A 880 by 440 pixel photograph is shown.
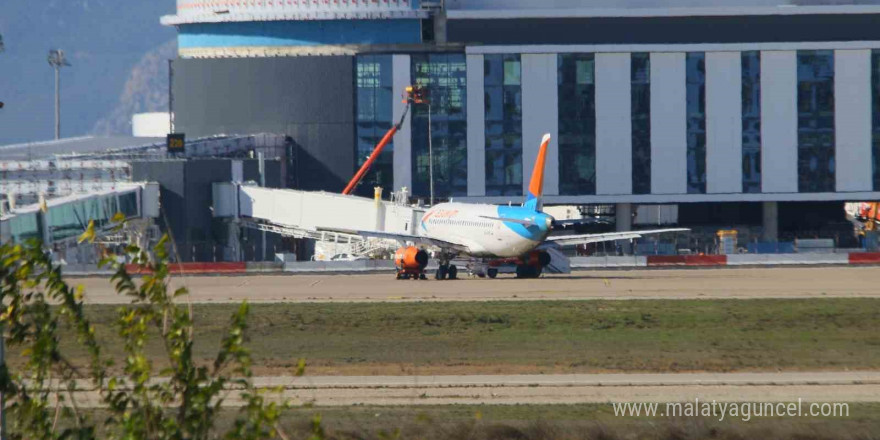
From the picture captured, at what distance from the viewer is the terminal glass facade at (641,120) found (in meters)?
119

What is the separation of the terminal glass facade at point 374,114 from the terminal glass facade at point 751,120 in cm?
3042

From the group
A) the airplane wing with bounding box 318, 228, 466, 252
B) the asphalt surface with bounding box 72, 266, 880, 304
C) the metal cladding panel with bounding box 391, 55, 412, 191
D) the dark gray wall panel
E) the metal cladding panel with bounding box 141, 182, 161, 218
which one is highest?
the dark gray wall panel

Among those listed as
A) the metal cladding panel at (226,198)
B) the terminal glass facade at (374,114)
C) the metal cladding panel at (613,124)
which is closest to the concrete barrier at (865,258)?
the metal cladding panel at (613,124)

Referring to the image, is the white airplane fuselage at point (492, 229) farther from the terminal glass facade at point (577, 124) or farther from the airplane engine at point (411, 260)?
the terminal glass facade at point (577, 124)

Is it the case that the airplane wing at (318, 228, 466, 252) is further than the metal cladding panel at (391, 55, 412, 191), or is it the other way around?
the metal cladding panel at (391, 55, 412, 191)

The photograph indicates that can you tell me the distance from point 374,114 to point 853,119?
41.0 m

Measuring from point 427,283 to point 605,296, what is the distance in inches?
639

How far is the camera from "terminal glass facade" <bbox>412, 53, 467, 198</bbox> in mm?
120250

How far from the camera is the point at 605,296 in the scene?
226 ft

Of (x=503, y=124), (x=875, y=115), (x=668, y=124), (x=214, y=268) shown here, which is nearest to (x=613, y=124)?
(x=668, y=124)

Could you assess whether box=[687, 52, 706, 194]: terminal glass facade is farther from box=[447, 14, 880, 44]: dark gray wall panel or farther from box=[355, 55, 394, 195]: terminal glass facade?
box=[355, 55, 394, 195]: terminal glass facade

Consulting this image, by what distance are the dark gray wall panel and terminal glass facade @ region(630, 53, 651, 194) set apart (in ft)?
8.55

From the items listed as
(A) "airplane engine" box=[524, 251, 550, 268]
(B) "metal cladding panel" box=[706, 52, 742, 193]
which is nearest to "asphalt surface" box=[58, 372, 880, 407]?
(A) "airplane engine" box=[524, 251, 550, 268]

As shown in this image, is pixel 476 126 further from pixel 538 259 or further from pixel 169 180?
pixel 538 259
